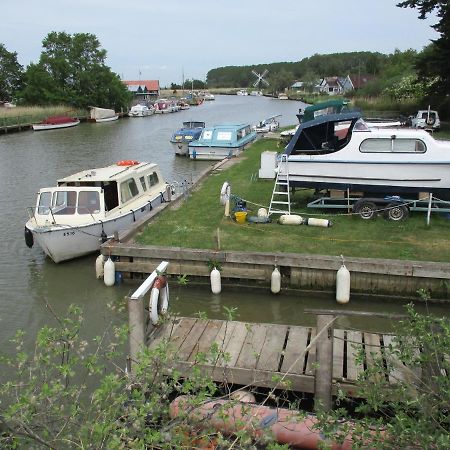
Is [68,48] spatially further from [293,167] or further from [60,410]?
[60,410]

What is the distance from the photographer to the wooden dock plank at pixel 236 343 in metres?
6.90

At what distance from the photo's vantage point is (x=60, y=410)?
3.62m

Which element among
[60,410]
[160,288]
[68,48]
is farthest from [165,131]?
[60,410]

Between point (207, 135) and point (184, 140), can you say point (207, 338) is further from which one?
point (184, 140)

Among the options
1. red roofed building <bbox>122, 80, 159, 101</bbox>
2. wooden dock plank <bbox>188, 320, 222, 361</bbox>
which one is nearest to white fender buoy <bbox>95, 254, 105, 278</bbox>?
wooden dock plank <bbox>188, 320, 222, 361</bbox>

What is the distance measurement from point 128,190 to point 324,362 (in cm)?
1044

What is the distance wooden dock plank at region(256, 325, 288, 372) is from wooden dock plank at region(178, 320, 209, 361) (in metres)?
1.04

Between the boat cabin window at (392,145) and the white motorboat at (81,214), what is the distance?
6.90 m

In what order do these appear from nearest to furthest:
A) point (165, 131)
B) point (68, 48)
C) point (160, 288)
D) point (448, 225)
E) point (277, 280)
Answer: point (160, 288) → point (277, 280) → point (448, 225) → point (165, 131) → point (68, 48)

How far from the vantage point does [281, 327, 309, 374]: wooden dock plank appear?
6684 millimetres

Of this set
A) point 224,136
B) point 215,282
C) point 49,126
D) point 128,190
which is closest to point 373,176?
point 215,282

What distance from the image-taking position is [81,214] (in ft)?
43.7

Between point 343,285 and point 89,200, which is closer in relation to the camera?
point 343,285

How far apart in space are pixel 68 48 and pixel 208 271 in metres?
84.1
